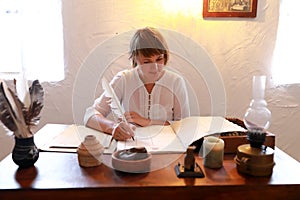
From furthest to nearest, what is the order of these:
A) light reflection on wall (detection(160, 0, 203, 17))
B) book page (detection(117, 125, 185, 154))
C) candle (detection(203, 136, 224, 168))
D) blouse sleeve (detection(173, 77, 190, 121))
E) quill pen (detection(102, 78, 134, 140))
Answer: light reflection on wall (detection(160, 0, 203, 17)) → blouse sleeve (detection(173, 77, 190, 121)) → quill pen (detection(102, 78, 134, 140)) → book page (detection(117, 125, 185, 154)) → candle (detection(203, 136, 224, 168))

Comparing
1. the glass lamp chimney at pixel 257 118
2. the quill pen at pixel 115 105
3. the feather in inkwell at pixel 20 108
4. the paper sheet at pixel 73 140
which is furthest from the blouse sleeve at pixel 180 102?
the feather in inkwell at pixel 20 108

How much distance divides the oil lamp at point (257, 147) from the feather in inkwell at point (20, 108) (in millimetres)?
612

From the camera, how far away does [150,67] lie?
1461 mm

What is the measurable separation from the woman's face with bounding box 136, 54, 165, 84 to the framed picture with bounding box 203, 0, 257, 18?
61cm

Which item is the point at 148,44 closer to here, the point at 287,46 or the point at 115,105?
the point at 115,105

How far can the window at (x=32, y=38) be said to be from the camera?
6.10 ft

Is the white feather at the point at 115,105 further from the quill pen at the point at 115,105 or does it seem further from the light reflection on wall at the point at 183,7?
the light reflection on wall at the point at 183,7

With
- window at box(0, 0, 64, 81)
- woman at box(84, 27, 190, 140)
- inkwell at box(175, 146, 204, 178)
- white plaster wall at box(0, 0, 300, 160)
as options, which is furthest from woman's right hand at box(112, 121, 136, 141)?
window at box(0, 0, 64, 81)

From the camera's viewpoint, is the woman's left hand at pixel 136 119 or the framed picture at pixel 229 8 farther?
the framed picture at pixel 229 8

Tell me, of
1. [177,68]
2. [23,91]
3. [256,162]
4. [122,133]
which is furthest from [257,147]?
[177,68]

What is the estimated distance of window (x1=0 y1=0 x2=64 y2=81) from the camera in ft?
6.10

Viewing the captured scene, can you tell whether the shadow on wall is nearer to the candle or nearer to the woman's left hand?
the woman's left hand

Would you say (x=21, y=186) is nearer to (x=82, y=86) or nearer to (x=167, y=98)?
(x=167, y=98)

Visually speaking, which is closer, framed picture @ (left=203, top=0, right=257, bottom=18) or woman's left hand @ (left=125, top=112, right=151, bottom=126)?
woman's left hand @ (left=125, top=112, right=151, bottom=126)
